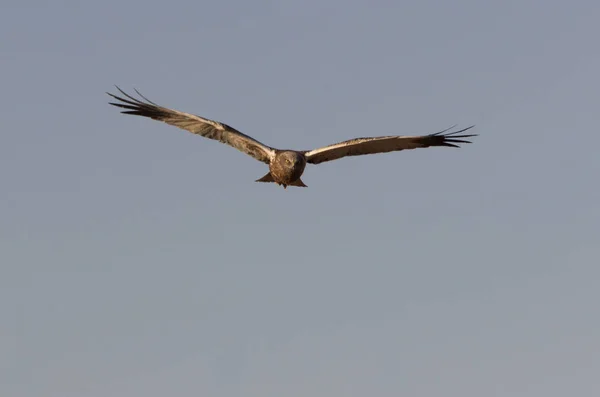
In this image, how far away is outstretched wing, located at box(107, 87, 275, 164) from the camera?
Answer: 99.5ft

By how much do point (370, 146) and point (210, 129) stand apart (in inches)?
222

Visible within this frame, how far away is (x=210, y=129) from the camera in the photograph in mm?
30844

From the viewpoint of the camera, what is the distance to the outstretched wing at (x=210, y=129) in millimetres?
30328

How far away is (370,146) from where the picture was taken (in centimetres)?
3036

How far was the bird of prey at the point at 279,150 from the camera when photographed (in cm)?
2930

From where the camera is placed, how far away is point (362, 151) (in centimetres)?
3045

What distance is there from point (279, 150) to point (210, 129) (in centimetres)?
277

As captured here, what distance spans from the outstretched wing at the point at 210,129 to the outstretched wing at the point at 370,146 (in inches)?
65.0

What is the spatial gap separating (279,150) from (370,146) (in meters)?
3.19

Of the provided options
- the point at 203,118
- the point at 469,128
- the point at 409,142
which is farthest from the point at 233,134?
the point at 469,128

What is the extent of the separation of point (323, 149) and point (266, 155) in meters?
2.03

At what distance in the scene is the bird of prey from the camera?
29.3 m

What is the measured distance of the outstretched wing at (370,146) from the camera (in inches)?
1169

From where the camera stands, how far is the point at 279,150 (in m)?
29.8
